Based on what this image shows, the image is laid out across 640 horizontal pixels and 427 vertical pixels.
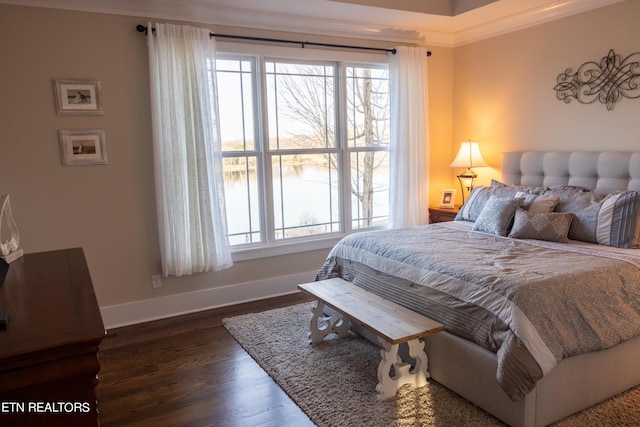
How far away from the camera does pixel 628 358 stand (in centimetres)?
252

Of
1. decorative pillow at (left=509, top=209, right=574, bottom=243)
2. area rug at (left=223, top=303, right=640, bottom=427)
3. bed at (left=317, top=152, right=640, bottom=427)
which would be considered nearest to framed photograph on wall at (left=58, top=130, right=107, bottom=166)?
area rug at (left=223, top=303, right=640, bottom=427)

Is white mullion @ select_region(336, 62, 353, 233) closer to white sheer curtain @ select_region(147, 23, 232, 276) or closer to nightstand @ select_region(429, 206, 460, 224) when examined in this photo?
nightstand @ select_region(429, 206, 460, 224)

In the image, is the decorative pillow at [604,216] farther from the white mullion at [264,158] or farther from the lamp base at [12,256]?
the lamp base at [12,256]

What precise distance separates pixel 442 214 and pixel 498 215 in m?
1.37

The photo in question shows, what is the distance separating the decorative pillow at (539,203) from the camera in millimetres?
3447

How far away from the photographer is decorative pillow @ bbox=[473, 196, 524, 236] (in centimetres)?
349

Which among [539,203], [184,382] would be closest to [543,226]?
[539,203]

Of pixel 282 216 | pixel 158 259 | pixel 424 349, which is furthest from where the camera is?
pixel 282 216

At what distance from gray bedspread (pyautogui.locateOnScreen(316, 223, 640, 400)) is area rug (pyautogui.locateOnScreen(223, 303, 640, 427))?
1.18 ft

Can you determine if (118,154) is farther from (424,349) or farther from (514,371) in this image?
(514,371)

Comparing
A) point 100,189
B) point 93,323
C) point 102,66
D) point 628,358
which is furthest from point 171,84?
point 628,358

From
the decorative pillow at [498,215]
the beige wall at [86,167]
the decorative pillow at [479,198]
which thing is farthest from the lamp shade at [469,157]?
the beige wall at [86,167]

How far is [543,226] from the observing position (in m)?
3.28

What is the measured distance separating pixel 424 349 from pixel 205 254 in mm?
2030
